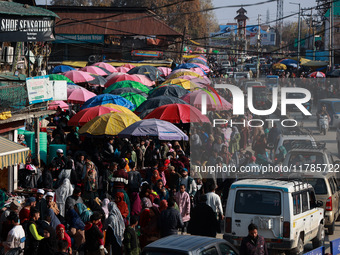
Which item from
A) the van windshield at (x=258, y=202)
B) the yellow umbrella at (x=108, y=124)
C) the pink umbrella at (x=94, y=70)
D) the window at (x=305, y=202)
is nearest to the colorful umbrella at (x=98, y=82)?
the pink umbrella at (x=94, y=70)

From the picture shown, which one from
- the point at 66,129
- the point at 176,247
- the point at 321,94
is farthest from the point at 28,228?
the point at 321,94

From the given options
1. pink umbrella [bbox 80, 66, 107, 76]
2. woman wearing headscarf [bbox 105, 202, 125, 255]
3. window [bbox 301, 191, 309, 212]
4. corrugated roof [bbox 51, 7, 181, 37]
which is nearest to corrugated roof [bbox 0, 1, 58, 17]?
woman wearing headscarf [bbox 105, 202, 125, 255]

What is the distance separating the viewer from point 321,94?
51.6 m

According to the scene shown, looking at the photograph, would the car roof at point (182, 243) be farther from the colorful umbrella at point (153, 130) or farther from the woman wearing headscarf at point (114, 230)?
the colorful umbrella at point (153, 130)

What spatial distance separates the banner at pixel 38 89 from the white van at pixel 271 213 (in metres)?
7.32

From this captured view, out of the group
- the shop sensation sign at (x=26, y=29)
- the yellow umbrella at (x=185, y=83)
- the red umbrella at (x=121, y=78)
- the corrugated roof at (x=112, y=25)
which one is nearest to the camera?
the shop sensation sign at (x=26, y=29)

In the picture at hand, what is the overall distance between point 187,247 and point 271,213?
3564 mm

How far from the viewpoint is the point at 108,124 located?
19531 mm

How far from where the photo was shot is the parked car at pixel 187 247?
28.5 feet

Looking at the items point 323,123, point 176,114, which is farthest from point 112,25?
point 176,114

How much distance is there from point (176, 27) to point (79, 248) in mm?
119962

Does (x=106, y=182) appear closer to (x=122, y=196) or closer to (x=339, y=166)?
(x=122, y=196)

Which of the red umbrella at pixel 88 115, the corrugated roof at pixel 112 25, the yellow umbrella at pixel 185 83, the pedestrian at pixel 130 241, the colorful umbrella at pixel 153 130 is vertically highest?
the corrugated roof at pixel 112 25

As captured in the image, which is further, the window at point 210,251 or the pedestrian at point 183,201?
the pedestrian at point 183,201
